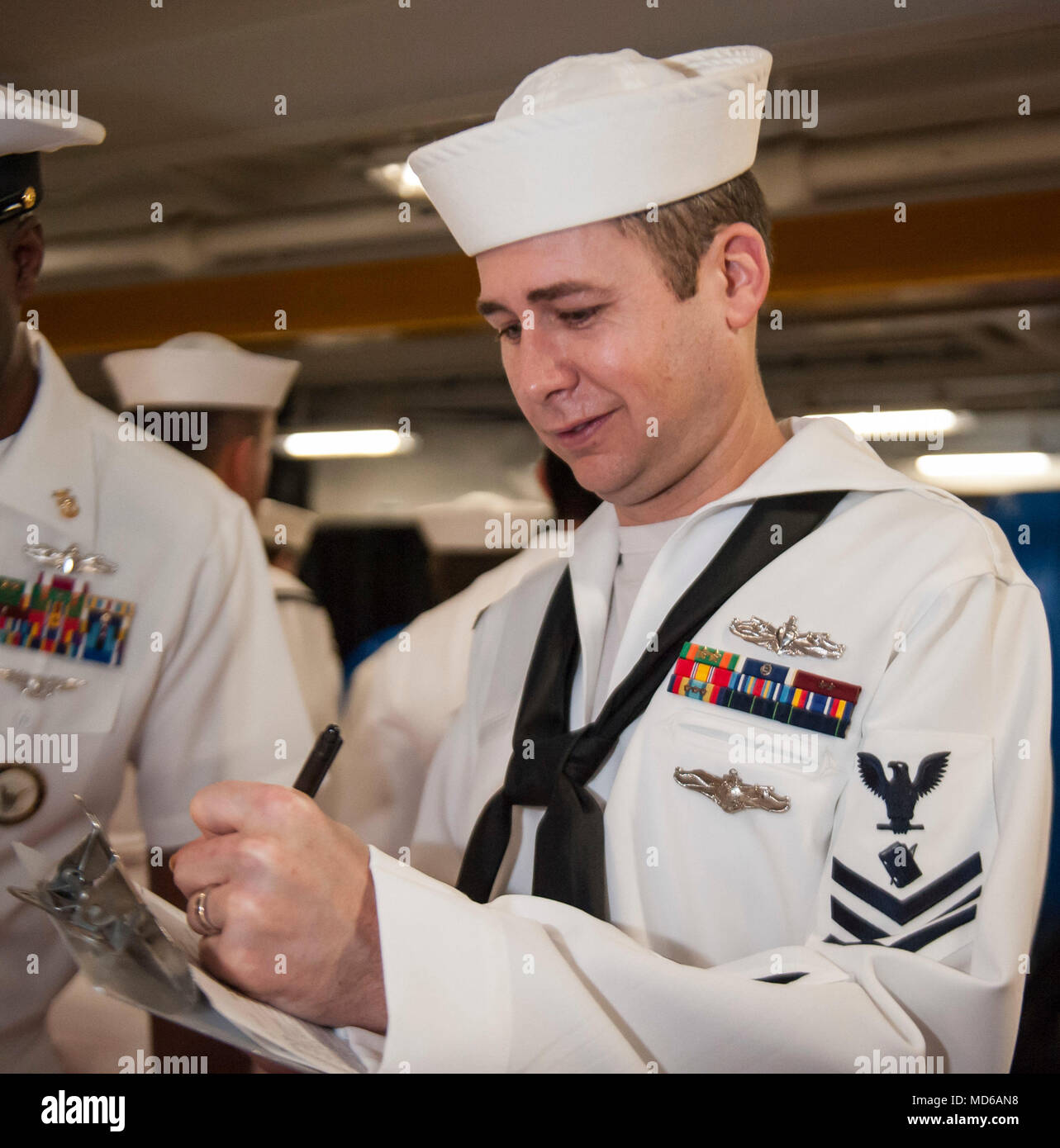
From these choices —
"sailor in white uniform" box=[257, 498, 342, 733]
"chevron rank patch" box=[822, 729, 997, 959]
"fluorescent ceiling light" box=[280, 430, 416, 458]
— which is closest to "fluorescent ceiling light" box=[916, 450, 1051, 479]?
"chevron rank patch" box=[822, 729, 997, 959]

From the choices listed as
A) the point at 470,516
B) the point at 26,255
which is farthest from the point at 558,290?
the point at 26,255

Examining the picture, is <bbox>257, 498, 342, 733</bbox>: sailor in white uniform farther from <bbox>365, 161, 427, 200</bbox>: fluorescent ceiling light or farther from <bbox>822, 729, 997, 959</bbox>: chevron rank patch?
<bbox>822, 729, 997, 959</bbox>: chevron rank patch

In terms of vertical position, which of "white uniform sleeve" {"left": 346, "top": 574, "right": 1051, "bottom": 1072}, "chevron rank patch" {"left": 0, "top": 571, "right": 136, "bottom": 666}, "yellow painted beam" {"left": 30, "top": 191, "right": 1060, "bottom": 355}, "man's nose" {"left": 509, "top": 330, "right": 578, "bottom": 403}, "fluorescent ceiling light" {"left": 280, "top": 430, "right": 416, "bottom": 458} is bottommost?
"white uniform sleeve" {"left": 346, "top": 574, "right": 1051, "bottom": 1072}

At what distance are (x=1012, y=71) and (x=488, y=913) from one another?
3.01ft

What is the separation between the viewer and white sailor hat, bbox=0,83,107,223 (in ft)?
3.59

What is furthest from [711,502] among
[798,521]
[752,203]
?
[752,203]

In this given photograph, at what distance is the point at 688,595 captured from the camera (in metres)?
0.98

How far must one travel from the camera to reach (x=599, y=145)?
3.12 feet

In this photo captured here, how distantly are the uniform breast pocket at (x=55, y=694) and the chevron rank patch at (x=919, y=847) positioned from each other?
0.78m

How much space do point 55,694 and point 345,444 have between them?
1.36ft

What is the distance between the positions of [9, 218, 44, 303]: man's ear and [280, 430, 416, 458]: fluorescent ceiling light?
351 millimetres
